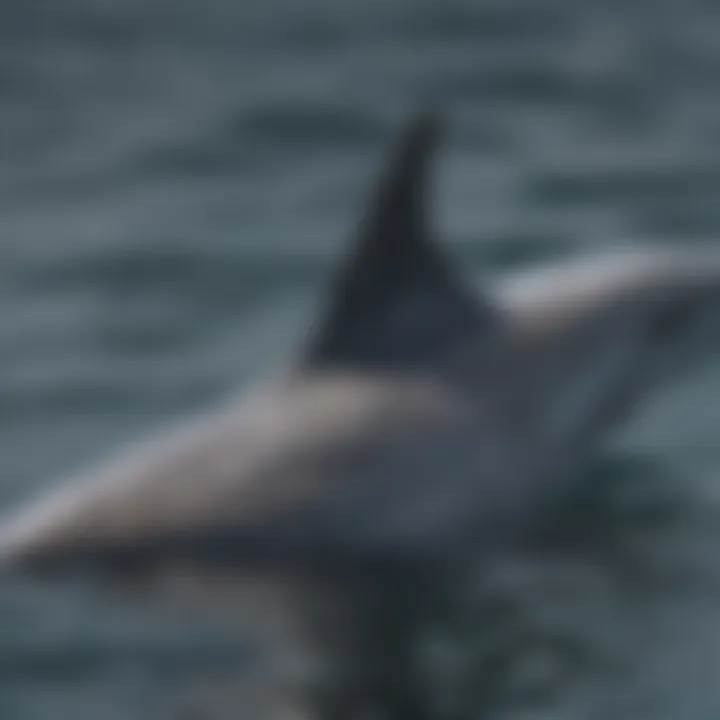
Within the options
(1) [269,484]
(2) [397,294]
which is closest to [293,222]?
(2) [397,294]

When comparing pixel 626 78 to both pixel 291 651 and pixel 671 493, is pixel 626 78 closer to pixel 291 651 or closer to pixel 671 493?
pixel 671 493

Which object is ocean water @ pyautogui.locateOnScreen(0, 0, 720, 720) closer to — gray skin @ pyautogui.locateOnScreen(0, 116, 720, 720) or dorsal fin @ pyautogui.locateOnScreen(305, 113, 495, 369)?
gray skin @ pyautogui.locateOnScreen(0, 116, 720, 720)

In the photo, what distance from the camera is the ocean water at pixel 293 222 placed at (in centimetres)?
873

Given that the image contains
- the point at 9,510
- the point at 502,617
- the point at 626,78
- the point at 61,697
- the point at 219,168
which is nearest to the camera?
the point at 61,697

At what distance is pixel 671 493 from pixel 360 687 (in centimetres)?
234

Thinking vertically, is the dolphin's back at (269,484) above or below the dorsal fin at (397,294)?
below

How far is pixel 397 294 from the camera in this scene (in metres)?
9.59

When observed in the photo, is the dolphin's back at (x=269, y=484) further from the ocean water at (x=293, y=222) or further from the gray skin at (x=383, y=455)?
the ocean water at (x=293, y=222)

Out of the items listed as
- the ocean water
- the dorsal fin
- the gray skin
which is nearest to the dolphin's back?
the gray skin

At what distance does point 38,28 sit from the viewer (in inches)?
609

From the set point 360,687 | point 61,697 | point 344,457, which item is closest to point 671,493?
point 344,457

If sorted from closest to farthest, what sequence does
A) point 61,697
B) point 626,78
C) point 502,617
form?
point 61,697 < point 502,617 < point 626,78

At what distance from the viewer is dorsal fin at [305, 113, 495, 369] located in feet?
31.0

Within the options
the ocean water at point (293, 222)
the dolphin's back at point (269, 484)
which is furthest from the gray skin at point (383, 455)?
the ocean water at point (293, 222)
